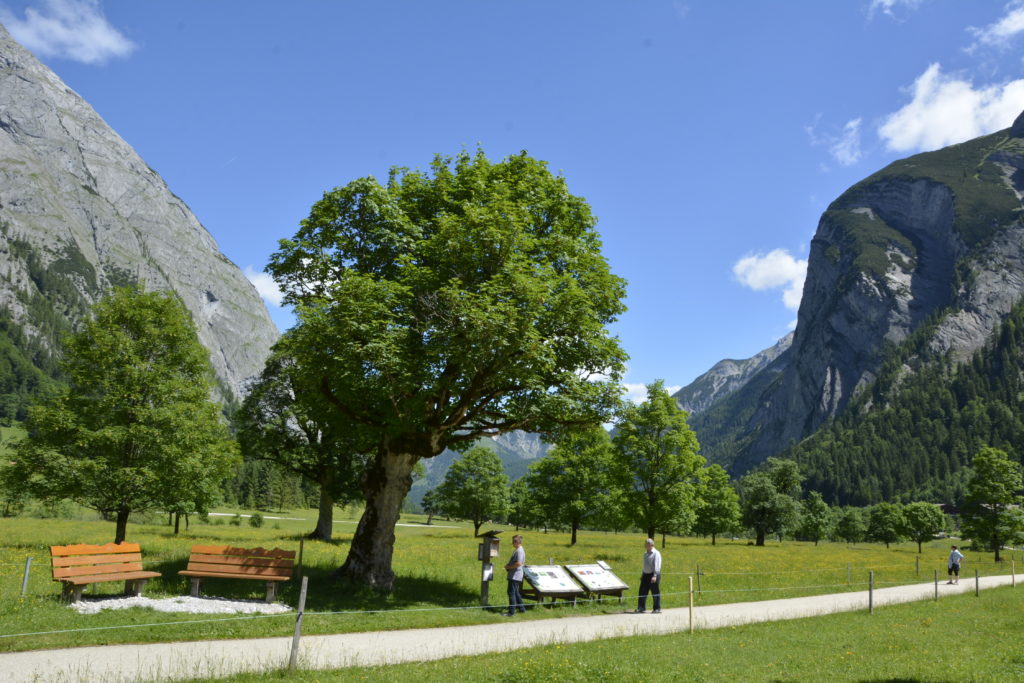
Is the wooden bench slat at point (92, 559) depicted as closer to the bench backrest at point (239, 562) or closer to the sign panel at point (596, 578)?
the bench backrest at point (239, 562)

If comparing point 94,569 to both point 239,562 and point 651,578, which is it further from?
point 651,578

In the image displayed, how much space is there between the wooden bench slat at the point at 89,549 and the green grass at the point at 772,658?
8.71 m

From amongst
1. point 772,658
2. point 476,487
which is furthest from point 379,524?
point 476,487

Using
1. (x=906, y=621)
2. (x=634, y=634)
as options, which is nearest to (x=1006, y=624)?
(x=906, y=621)

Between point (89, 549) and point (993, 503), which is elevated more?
point (89, 549)

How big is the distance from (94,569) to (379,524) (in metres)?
7.93

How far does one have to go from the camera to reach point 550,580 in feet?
65.8

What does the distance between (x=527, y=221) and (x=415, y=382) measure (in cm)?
638

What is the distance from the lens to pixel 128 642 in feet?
38.9

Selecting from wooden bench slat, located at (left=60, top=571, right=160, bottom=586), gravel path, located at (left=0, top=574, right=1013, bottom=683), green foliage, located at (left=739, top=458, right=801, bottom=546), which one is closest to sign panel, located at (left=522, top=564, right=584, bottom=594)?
gravel path, located at (left=0, top=574, right=1013, bottom=683)

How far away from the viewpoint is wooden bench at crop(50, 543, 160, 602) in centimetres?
1487

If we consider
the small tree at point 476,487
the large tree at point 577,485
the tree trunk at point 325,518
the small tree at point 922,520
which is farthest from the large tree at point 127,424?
the small tree at point 922,520

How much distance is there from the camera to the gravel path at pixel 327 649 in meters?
9.77

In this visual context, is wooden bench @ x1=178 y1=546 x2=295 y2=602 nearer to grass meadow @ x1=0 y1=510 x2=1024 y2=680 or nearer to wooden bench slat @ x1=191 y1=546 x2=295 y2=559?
wooden bench slat @ x1=191 y1=546 x2=295 y2=559
